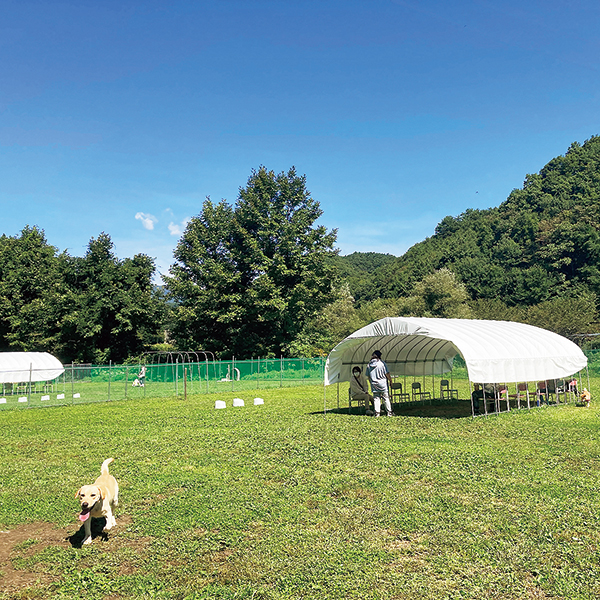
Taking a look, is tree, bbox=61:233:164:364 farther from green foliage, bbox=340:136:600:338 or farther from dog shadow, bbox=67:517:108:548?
dog shadow, bbox=67:517:108:548

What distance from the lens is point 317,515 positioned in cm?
680

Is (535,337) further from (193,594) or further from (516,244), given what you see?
(516,244)

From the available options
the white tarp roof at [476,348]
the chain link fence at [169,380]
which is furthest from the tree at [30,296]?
the white tarp roof at [476,348]

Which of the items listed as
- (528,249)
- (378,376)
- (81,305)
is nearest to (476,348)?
(378,376)

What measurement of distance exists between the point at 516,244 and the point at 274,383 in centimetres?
4982

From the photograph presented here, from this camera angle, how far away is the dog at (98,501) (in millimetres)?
5859

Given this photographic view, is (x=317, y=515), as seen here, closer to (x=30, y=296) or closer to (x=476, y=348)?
(x=476, y=348)

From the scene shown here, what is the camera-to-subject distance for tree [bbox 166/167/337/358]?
4116cm

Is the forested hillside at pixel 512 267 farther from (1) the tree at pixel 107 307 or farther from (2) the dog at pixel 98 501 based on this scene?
(2) the dog at pixel 98 501

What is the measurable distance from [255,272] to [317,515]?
121ft

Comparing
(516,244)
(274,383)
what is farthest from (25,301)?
(516,244)

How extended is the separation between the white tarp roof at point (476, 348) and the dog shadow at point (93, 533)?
1081 centimetres

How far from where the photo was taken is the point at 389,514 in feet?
22.1

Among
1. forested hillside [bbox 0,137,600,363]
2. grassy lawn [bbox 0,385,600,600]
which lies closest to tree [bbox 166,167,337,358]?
forested hillside [bbox 0,137,600,363]
